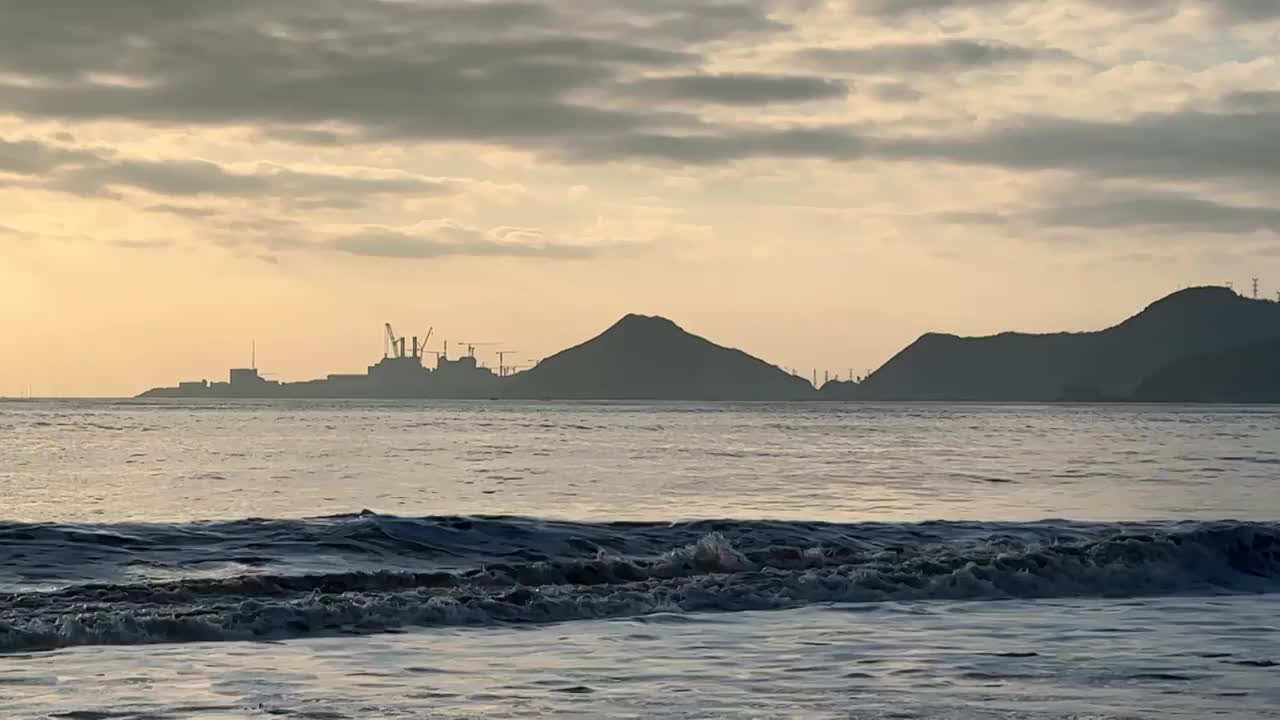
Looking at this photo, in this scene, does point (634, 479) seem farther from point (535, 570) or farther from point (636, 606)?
point (636, 606)

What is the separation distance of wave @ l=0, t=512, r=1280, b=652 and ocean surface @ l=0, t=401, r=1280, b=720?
0.27 ft

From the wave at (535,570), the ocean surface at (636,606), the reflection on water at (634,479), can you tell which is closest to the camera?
the ocean surface at (636,606)

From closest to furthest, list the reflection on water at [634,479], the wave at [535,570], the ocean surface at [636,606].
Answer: the ocean surface at [636,606] < the wave at [535,570] < the reflection on water at [634,479]

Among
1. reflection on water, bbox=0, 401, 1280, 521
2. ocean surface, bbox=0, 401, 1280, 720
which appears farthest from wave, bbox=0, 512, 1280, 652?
reflection on water, bbox=0, 401, 1280, 521

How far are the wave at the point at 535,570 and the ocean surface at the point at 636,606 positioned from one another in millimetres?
81

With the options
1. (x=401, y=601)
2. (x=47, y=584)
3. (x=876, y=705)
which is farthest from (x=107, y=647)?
(x=876, y=705)

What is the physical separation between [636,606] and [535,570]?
3122mm

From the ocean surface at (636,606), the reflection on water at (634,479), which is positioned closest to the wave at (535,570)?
the ocean surface at (636,606)

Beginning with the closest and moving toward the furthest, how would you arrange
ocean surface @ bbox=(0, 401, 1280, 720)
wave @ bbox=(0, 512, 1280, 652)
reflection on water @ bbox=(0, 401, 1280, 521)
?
ocean surface @ bbox=(0, 401, 1280, 720), wave @ bbox=(0, 512, 1280, 652), reflection on water @ bbox=(0, 401, 1280, 521)

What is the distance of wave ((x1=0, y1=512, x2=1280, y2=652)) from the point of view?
19.0 m

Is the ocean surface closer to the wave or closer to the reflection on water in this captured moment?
the wave

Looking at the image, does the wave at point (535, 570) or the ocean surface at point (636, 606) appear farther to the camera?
the wave at point (535, 570)

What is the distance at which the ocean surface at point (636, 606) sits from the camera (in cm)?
1372

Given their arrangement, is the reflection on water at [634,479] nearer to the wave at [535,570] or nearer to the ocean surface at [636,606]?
the ocean surface at [636,606]
